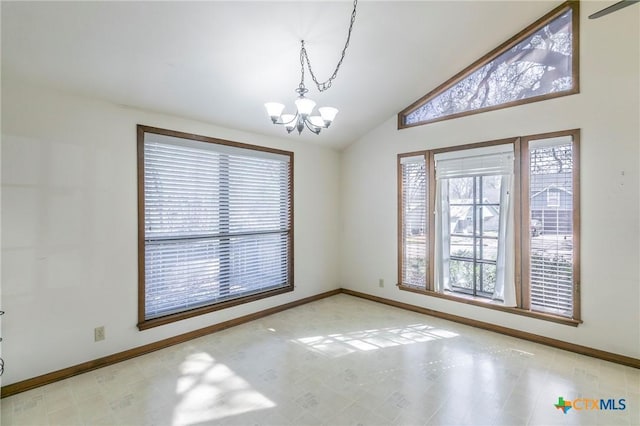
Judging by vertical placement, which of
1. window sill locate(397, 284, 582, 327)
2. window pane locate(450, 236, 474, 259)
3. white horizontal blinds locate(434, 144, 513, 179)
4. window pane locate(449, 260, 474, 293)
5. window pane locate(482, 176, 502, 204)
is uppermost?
white horizontal blinds locate(434, 144, 513, 179)

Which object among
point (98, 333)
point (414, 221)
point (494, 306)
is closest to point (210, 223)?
point (98, 333)

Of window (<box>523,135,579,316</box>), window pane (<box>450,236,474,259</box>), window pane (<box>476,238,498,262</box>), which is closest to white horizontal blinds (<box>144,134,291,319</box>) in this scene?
window pane (<box>450,236,474,259</box>)

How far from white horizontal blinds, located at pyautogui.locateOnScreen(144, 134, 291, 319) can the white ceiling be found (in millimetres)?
478

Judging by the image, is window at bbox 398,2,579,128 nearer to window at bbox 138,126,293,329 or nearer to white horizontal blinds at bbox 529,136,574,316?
white horizontal blinds at bbox 529,136,574,316

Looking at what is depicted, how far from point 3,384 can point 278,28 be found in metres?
3.45

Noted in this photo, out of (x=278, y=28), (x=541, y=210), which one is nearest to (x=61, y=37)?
(x=278, y=28)

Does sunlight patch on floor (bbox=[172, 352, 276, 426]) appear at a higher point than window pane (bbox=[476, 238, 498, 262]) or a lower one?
lower

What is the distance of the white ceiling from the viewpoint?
6.80 ft

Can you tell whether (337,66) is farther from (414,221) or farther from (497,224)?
(497,224)

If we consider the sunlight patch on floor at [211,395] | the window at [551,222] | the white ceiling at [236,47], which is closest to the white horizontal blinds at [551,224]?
the window at [551,222]

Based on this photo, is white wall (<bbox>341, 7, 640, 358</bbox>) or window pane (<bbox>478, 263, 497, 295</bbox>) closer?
white wall (<bbox>341, 7, 640, 358</bbox>)

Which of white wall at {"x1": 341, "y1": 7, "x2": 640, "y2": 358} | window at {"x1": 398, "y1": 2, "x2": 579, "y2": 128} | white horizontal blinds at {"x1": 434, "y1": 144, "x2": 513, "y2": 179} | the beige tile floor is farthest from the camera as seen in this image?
white horizontal blinds at {"x1": 434, "y1": 144, "x2": 513, "y2": 179}

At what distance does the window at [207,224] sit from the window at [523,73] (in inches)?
90.7

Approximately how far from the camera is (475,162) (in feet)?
11.7
